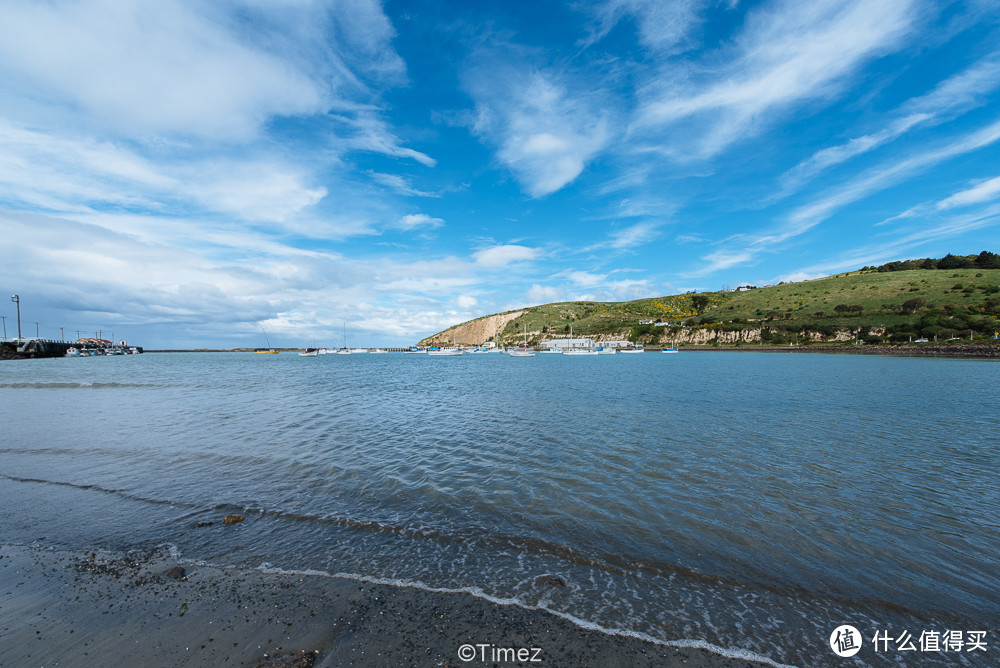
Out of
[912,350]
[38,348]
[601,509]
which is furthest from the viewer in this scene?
[38,348]

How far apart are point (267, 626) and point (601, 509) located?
21.3 ft

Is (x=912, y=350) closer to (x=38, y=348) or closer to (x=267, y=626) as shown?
(x=267, y=626)

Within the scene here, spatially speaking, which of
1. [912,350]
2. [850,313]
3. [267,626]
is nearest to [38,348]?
[267,626]

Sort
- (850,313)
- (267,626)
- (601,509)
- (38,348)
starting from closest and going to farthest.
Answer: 1. (267,626)
2. (601,509)
3. (850,313)
4. (38,348)

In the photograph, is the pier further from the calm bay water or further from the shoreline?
the shoreline

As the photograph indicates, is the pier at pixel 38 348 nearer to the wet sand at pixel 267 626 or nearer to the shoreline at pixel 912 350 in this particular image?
the wet sand at pixel 267 626

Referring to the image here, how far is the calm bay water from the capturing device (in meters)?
5.66

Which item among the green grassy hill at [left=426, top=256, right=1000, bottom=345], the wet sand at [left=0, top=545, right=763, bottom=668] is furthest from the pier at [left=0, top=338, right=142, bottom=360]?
the green grassy hill at [left=426, top=256, right=1000, bottom=345]

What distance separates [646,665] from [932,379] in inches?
1925

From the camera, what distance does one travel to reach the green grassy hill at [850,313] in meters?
92.4

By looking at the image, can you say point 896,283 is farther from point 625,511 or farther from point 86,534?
point 86,534

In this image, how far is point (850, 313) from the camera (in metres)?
113

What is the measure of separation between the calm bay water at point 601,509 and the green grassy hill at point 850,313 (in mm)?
107620

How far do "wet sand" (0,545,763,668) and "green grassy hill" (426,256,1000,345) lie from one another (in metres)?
125
